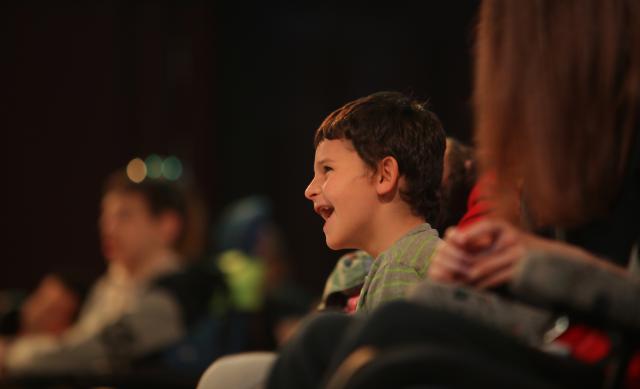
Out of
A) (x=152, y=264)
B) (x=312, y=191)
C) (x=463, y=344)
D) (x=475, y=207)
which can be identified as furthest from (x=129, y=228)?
(x=463, y=344)

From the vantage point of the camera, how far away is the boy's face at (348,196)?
1521mm

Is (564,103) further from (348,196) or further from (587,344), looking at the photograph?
(348,196)

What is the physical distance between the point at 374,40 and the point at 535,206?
3711 millimetres

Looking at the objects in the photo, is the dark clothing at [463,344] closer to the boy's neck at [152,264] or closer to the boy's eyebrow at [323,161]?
the boy's eyebrow at [323,161]

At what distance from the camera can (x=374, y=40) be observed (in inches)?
185

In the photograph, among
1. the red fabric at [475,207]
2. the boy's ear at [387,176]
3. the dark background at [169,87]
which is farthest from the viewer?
the dark background at [169,87]

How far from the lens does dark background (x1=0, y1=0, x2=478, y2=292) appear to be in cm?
464

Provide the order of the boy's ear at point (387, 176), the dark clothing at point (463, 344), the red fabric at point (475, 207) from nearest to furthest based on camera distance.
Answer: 1. the dark clothing at point (463, 344)
2. the red fabric at point (475, 207)
3. the boy's ear at point (387, 176)

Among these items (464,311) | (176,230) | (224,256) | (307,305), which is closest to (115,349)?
(176,230)

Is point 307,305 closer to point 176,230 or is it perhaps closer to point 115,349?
point 176,230

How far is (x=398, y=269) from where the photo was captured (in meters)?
1.37

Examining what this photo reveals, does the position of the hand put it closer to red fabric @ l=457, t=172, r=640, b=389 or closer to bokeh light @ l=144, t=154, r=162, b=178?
red fabric @ l=457, t=172, r=640, b=389

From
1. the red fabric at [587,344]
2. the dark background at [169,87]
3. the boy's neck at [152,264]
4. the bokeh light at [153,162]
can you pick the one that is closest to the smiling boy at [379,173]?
the red fabric at [587,344]

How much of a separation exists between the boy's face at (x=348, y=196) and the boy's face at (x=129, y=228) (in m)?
1.51
